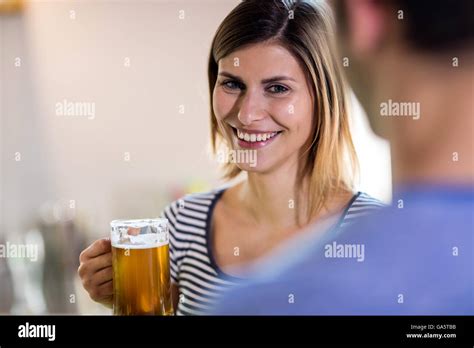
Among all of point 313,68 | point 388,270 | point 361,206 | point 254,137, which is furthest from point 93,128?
point 388,270

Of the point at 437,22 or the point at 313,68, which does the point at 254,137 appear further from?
the point at 437,22

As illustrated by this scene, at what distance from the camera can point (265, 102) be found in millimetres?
1268

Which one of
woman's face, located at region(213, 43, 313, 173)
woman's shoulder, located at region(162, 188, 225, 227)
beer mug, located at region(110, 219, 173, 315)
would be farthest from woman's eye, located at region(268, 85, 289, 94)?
beer mug, located at region(110, 219, 173, 315)

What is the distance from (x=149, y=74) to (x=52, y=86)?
258 mm

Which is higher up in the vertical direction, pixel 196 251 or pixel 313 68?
pixel 313 68

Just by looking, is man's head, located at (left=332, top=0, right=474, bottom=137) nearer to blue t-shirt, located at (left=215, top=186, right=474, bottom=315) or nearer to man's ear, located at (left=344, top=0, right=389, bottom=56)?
man's ear, located at (left=344, top=0, right=389, bottom=56)

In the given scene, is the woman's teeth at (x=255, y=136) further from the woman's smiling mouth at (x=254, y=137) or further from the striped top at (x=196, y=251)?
the striped top at (x=196, y=251)

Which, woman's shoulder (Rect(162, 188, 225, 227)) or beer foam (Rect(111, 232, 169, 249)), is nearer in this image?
beer foam (Rect(111, 232, 169, 249))

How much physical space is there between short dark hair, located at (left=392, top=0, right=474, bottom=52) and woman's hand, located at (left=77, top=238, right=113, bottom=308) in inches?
36.3

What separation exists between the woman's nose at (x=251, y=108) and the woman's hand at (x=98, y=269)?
1.55 ft

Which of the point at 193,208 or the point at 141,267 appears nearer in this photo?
the point at 141,267

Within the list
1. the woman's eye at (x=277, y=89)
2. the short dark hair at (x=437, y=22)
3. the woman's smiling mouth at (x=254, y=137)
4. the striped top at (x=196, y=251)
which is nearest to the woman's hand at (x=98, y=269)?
the striped top at (x=196, y=251)

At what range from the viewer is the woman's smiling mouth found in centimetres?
129

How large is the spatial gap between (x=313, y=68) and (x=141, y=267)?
0.62 meters
